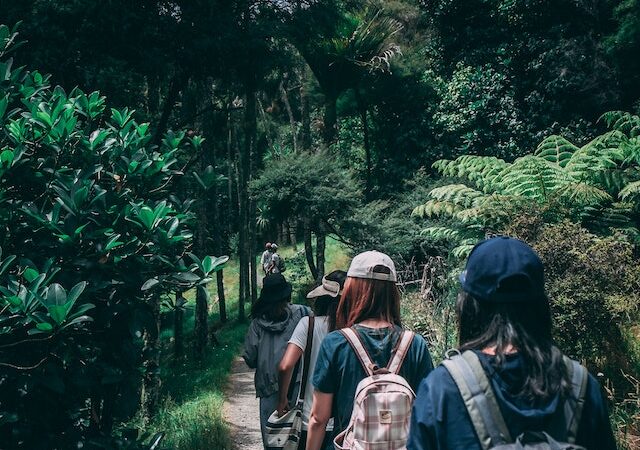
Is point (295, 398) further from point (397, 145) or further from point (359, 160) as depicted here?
point (359, 160)

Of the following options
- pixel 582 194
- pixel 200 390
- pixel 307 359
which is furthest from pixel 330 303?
pixel 200 390

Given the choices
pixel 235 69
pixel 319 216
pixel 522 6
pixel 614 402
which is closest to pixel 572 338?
pixel 614 402

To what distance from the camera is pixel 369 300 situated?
125 inches

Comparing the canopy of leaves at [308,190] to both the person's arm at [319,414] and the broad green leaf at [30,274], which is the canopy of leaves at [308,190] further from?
the broad green leaf at [30,274]

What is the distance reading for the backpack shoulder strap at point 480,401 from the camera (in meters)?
1.79

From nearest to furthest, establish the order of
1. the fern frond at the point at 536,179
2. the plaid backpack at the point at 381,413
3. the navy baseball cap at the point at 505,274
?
the navy baseball cap at the point at 505,274, the plaid backpack at the point at 381,413, the fern frond at the point at 536,179

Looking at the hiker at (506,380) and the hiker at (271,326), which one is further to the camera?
the hiker at (271,326)

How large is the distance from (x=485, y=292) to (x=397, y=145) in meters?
22.2

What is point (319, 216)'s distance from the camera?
19.9m

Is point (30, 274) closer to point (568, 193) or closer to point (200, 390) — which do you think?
point (568, 193)

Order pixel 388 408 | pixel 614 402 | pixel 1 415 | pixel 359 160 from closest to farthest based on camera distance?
1. pixel 388 408
2. pixel 1 415
3. pixel 614 402
4. pixel 359 160

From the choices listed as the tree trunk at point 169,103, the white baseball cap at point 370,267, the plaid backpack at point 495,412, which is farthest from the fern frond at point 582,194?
the plaid backpack at point 495,412

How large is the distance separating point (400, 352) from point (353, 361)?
8.5 inches

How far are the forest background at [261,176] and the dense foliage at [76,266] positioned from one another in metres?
0.01
